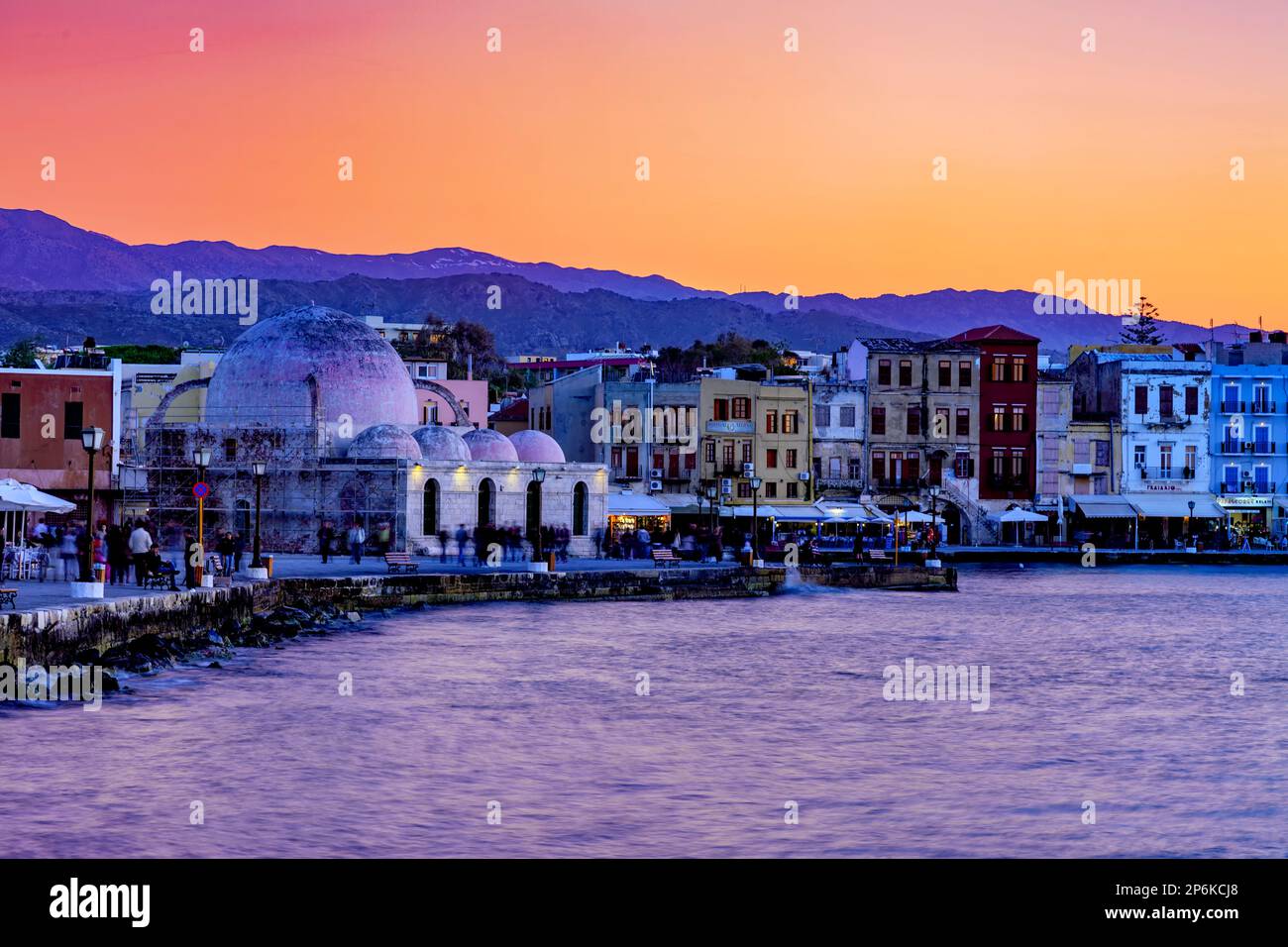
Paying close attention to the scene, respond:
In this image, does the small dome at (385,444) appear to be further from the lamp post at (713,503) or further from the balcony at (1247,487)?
the balcony at (1247,487)

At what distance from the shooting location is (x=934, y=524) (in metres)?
65.7

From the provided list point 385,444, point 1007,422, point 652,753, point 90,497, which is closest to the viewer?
point 652,753

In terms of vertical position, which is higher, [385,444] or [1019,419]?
[1019,419]

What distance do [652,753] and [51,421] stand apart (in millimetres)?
34237

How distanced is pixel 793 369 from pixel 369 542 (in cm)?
4250

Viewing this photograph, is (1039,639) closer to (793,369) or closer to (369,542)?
(369,542)

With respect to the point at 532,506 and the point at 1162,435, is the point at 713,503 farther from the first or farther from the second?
the point at 1162,435

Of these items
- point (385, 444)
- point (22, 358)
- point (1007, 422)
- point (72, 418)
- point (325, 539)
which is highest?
point (22, 358)

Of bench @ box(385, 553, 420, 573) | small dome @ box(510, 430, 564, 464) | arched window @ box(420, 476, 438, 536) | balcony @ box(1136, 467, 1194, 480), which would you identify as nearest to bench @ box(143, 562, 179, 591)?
bench @ box(385, 553, 420, 573)

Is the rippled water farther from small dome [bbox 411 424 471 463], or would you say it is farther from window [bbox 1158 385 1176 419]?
window [bbox 1158 385 1176 419]

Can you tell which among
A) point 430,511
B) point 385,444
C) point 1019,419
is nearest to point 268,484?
point 385,444

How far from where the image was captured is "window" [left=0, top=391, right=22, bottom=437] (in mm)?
51125

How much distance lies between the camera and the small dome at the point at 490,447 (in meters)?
59.4
